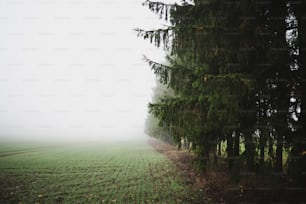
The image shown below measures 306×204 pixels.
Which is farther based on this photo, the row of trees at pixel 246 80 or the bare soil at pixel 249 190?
the bare soil at pixel 249 190

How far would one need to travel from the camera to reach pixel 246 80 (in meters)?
4.75

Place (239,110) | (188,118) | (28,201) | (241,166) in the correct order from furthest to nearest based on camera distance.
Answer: (28,201) < (188,118) < (241,166) < (239,110)

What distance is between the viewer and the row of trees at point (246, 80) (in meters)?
5.04

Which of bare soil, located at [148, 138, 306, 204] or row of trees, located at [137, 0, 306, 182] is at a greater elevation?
row of trees, located at [137, 0, 306, 182]

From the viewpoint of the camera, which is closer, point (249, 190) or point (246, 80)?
point (246, 80)

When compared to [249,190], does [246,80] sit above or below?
above

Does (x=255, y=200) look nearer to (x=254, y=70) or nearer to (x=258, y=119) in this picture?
(x=258, y=119)

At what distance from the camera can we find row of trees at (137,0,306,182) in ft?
16.5

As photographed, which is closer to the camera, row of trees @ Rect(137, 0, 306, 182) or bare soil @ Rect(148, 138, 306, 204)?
row of trees @ Rect(137, 0, 306, 182)

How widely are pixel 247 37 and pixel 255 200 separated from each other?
15.0 feet

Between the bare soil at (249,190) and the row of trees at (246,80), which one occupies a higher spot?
the row of trees at (246,80)

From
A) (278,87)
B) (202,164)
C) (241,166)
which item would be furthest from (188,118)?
(278,87)

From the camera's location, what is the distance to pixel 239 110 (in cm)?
531

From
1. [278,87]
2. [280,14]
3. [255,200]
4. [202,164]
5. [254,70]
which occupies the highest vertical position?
[280,14]
